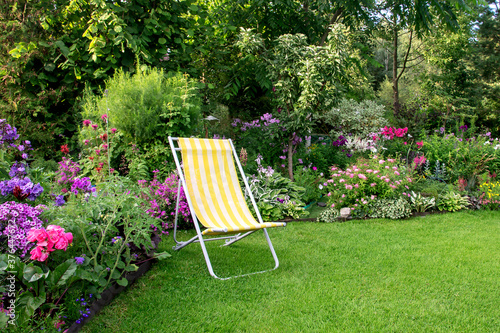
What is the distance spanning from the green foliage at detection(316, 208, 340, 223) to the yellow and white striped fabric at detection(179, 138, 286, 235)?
62.7 inches

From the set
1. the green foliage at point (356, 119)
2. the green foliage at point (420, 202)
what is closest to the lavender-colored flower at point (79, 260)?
the green foliage at point (420, 202)

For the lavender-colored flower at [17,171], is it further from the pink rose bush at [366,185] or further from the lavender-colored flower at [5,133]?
the pink rose bush at [366,185]

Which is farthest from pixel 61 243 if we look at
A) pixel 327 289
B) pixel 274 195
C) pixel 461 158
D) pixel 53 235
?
pixel 461 158

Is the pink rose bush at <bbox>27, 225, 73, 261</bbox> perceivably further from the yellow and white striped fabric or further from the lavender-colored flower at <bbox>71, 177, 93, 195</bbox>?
the yellow and white striped fabric

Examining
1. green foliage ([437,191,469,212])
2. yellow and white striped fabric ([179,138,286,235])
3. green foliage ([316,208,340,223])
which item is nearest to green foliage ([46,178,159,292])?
yellow and white striped fabric ([179,138,286,235])

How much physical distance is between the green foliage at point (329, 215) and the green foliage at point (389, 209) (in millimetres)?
466

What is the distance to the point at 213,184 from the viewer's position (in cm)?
377

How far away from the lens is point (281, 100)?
225 inches

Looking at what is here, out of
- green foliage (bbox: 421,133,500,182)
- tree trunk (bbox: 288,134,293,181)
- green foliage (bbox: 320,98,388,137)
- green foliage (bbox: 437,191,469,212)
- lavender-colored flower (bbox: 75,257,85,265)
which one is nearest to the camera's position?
lavender-colored flower (bbox: 75,257,85,265)

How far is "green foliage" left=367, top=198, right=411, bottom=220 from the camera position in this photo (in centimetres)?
491

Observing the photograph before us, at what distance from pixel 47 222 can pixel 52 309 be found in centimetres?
61

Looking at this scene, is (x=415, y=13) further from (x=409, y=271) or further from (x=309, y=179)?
(x=409, y=271)

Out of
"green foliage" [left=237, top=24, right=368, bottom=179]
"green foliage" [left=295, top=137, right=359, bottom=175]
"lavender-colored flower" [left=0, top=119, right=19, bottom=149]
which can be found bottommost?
"green foliage" [left=295, top=137, right=359, bottom=175]

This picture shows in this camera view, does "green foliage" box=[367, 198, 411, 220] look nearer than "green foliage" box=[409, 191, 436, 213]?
Yes
